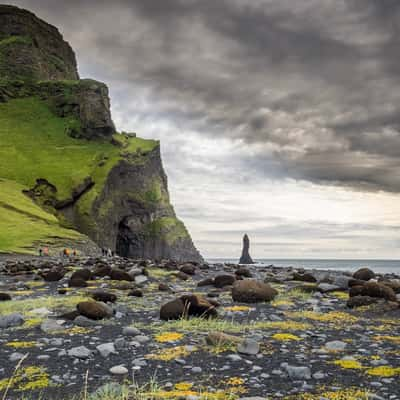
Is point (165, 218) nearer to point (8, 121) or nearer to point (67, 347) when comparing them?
point (8, 121)

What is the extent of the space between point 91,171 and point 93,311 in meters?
69.4

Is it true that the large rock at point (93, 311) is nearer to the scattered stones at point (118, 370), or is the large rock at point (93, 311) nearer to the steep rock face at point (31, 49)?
the scattered stones at point (118, 370)

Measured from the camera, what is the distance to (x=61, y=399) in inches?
166

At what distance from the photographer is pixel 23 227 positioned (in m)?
40.4

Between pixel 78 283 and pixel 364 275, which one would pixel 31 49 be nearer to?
pixel 78 283

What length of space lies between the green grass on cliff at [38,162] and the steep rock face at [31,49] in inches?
573

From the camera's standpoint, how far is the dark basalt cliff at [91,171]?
69250 mm

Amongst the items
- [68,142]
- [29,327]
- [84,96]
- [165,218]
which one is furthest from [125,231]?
[29,327]

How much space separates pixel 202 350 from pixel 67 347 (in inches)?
79.9

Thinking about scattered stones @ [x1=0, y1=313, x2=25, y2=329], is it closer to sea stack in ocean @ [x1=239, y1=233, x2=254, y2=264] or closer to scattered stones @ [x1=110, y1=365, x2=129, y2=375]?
scattered stones @ [x1=110, y1=365, x2=129, y2=375]

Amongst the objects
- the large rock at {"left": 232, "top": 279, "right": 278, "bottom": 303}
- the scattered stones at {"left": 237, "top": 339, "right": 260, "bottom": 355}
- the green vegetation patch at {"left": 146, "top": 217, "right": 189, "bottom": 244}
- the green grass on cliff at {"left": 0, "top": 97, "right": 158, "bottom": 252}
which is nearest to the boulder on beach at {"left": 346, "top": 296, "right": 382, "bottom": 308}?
the large rock at {"left": 232, "top": 279, "right": 278, "bottom": 303}

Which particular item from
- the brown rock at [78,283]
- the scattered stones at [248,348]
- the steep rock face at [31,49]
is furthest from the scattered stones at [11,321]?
the steep rock face at [31,49]

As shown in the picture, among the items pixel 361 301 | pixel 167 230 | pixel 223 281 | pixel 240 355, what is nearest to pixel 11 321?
pixel 240 355

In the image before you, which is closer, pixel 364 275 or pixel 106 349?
pixel 106 349
